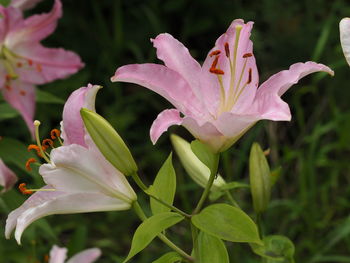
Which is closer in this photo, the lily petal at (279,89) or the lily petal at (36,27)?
the lily petal at (279,89)

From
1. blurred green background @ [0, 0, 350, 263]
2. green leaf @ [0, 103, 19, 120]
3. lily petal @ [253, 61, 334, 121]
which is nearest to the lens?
lily petal @ [253, 61, 334, 121]

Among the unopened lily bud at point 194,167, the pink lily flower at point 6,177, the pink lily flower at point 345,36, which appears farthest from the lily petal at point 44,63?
the pink lily flower at point 345,36

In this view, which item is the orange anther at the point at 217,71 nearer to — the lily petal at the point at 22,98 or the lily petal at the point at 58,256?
the lily petal at the point at 58,256

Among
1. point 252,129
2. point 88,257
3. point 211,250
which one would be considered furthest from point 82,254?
point 252,129

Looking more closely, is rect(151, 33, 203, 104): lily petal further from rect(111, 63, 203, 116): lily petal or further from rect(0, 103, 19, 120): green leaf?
rect(0, 103, 19, 120): green leaf

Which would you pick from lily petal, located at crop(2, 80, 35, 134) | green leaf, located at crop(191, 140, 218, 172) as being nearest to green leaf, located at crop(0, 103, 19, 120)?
lily petal, located at crop(2, 80, 35, 134)

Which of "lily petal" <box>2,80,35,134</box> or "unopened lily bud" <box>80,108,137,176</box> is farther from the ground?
"unopened lily bud" <box>80,108,137,176</box>
